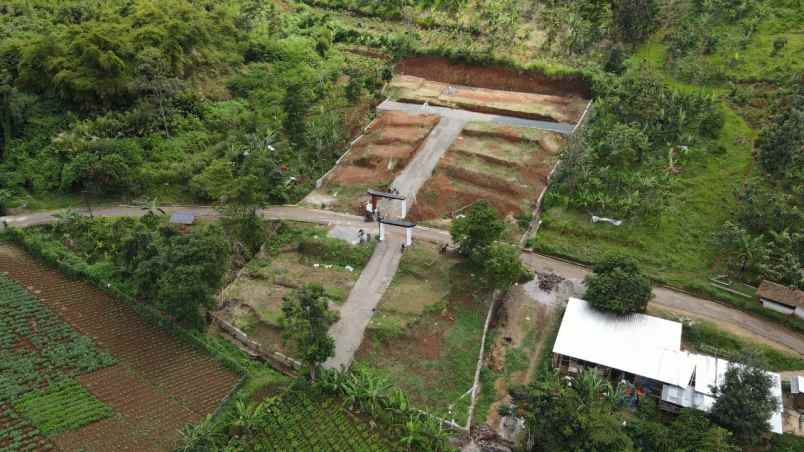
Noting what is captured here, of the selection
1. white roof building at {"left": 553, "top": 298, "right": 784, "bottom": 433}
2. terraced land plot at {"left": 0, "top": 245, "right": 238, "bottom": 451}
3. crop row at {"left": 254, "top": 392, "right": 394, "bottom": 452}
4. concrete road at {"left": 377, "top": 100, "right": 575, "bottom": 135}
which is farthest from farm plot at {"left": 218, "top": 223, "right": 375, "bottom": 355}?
concrete road at {"left": 377, "top": 100, "right": 575, "bottom": 135}

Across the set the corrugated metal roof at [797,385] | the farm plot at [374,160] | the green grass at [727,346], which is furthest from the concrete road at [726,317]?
the farm plot at [374,160]

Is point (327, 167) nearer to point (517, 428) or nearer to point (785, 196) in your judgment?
point (517, 428)

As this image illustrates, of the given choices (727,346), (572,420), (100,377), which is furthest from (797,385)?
(100,377)

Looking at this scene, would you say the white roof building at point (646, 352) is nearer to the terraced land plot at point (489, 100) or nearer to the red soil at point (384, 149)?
the red soil at point (384, 149)

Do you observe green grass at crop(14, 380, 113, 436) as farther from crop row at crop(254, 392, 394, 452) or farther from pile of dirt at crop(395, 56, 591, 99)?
pile of dirt at crop(395, 56, 591, 99)

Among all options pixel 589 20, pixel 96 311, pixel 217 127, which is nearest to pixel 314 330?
pixel 96 311

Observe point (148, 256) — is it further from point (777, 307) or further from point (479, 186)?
point (777, 307)
